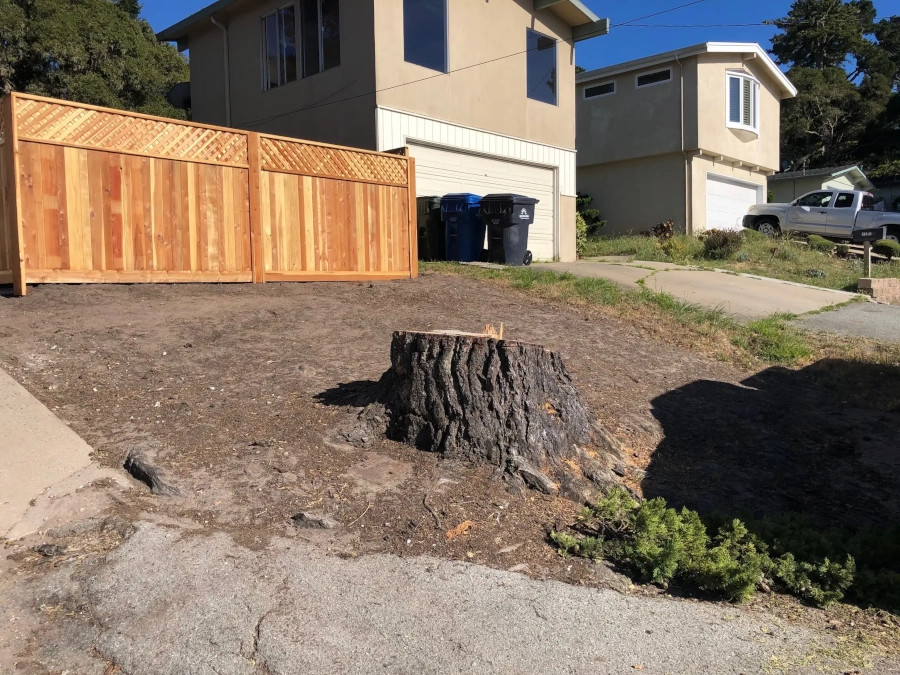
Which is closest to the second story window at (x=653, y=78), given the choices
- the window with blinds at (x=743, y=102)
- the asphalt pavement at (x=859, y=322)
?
the window with blinds at (x=743, y=102)

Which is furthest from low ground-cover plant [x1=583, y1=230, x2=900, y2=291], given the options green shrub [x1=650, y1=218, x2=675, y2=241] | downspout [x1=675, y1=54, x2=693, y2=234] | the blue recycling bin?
the blue recycling bin

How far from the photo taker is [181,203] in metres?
8.57

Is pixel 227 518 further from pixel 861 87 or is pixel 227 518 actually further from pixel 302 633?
pixel 861 87

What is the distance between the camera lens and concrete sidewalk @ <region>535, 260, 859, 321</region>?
11234 mm

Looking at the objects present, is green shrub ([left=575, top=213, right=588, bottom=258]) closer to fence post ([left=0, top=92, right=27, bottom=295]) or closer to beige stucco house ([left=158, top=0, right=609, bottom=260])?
beige stucco house ([left=158, top=0, right=609, bottom=260])

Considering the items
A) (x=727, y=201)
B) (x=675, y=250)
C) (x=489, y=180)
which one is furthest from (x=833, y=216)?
(x=489, y=180)

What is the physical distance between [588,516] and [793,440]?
2588mm

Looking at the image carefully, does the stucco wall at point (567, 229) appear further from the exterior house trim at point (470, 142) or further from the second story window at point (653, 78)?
the second story window at point (653, 78)

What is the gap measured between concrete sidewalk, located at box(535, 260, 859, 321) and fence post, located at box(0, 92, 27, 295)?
26.6 ft

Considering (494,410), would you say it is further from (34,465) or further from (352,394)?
(34,465)

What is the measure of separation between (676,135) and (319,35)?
11553mm

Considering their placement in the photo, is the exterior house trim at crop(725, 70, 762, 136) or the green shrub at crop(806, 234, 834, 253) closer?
the green shrub at crop(806, 234, 834, 253)

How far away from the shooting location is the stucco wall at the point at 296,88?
42.3ft

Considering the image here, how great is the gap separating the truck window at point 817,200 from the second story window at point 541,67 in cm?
986
